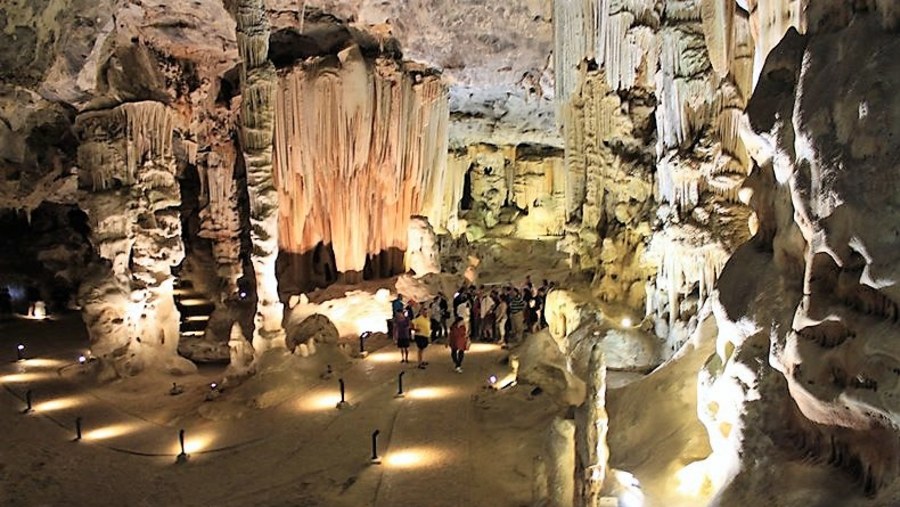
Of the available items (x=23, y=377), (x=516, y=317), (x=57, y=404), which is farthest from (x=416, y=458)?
(x=23, y=377)

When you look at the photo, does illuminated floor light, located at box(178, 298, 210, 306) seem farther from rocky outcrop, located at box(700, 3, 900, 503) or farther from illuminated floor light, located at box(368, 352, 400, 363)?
rocky outcrop, located at box(700, 3, 900, 503)

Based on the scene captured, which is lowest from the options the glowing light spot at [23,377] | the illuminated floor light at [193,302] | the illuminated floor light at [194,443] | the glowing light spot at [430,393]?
the illuminated floor light at [193,302]

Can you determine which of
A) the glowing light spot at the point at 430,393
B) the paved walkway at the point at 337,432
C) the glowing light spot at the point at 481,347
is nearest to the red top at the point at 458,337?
the paved walkway at the point at 337,432

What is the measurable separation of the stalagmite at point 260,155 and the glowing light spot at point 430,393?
330 centimetres

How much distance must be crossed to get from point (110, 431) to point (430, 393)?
4.68 m

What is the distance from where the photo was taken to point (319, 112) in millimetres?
16328

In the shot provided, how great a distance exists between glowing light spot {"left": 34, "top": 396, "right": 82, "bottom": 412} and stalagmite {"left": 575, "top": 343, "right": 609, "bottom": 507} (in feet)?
31.0

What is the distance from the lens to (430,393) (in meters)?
10.7

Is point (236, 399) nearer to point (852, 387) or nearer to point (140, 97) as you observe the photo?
point (140, 97)

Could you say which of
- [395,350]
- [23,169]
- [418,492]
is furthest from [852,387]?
[23,169]

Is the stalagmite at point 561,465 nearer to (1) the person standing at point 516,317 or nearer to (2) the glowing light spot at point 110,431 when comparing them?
(2) the glowing light spot at point 110,431

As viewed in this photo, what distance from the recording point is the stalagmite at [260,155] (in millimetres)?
13031

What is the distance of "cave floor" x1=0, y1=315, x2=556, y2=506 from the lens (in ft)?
26.3

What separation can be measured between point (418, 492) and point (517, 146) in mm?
18085
